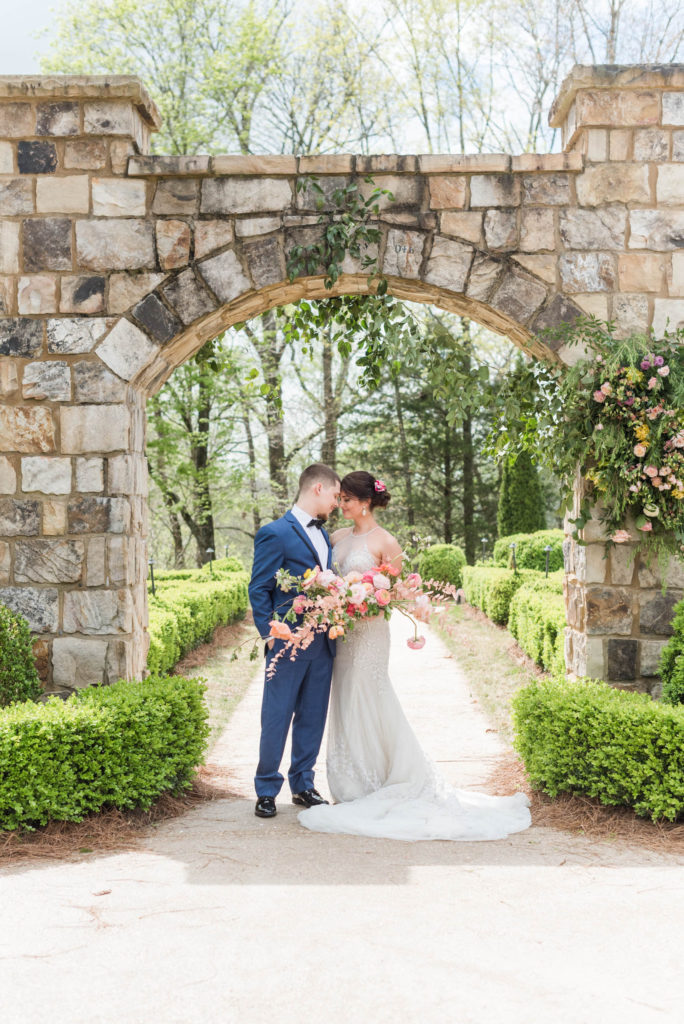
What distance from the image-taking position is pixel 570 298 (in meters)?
4.89

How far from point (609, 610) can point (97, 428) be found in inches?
122

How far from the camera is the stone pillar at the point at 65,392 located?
488cm

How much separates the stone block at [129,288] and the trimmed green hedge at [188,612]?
8.21ft

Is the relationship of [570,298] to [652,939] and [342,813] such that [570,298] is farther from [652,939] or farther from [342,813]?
[652,939]

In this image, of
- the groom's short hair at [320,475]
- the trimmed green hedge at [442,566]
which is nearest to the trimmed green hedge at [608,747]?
the groom's short hair at [320,475]

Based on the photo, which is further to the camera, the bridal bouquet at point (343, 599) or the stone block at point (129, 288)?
the stone block at point (129, 288)

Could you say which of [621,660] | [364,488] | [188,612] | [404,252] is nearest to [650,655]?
[621,660]

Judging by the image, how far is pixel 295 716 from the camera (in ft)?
14.2

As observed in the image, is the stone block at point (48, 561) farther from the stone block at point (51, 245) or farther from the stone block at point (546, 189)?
the stone block at point (546, 189)

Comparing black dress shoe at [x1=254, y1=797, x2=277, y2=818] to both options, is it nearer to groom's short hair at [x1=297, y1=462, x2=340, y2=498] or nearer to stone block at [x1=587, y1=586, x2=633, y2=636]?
groom's short hair at [x1=297, y1=462, x2=340, y2=498]

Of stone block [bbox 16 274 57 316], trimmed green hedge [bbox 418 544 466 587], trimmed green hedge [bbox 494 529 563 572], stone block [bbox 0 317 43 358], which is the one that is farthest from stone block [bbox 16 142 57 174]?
trimmed green hedge [bbox 418 544 466 587]

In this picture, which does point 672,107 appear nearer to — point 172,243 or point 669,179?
point 669,179

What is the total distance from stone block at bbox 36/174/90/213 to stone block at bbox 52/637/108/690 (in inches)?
96.9

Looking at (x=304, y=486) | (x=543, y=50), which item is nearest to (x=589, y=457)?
A: (x=304, y=486)
